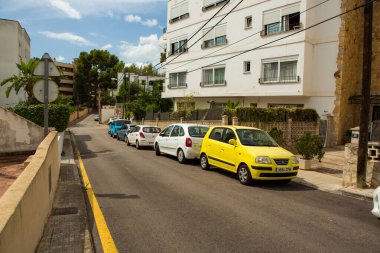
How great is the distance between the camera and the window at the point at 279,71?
21.7 meters

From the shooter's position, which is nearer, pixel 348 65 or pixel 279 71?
pixel 348 65

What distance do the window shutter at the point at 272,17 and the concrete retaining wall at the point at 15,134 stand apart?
1652 centimetres

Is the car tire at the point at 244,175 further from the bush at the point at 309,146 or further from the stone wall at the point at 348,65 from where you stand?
the stone wall at the point at 348,65

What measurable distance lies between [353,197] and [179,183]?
181 inches

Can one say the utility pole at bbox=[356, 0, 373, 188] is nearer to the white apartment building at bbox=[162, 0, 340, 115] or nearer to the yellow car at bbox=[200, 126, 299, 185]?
the yellow car at bbox=[200, 126, 299, 185]

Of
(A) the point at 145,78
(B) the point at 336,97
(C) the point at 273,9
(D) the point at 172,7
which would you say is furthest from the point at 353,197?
(A) the point at 145,78

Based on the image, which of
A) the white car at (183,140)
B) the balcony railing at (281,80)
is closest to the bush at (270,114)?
the balcony railing at (281,80)

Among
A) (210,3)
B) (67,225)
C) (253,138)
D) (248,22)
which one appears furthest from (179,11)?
A: (67,225)

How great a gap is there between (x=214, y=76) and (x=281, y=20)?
7.12 metres

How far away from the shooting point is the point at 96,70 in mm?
80875

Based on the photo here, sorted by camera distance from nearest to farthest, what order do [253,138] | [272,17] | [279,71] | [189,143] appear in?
[253,138], [189,143], [279,71], [272,17]

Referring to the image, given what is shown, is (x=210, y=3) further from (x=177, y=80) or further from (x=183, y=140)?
(x=183, y=140)

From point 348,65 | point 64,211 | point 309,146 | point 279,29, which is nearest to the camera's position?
point 64,211

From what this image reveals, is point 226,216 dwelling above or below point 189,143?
below
